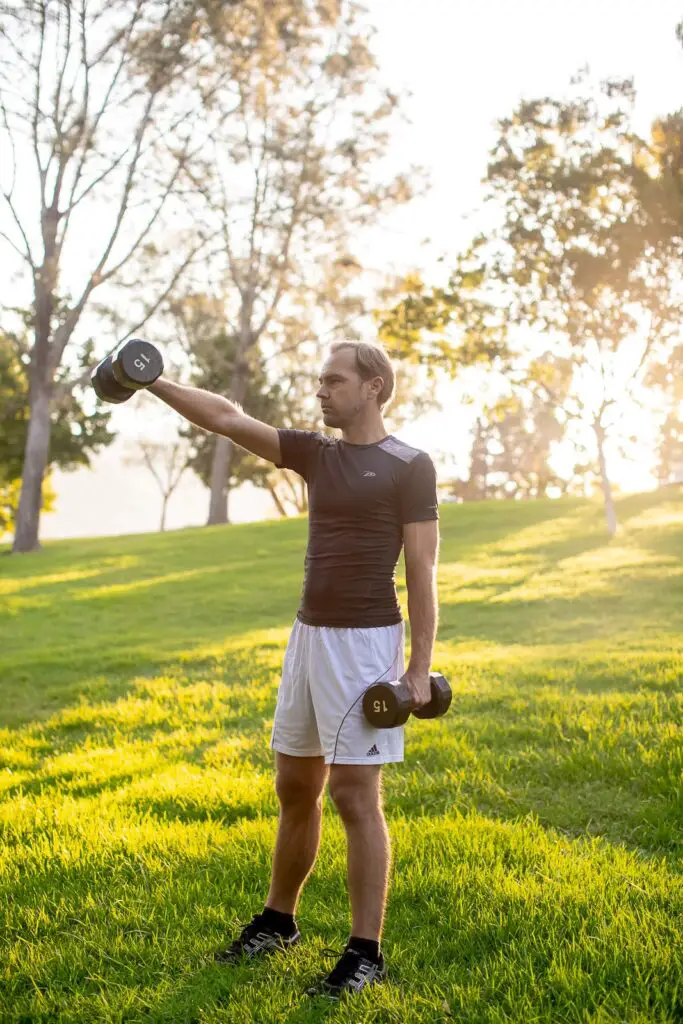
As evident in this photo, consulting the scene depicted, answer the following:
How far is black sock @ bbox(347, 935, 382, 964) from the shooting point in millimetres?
3793

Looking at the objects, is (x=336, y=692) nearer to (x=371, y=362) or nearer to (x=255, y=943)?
(x=255, y=943)

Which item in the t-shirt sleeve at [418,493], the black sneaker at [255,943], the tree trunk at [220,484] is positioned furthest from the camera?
the tree trunk at [220,484]

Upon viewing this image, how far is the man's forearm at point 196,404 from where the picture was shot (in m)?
3.98

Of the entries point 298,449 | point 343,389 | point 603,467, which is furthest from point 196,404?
point 603,467

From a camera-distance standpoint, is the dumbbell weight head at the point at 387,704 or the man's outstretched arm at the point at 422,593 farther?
the man's outstretched arm at the point at 422,593

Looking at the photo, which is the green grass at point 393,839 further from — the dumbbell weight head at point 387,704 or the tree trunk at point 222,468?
the tree trunk at point 222,468

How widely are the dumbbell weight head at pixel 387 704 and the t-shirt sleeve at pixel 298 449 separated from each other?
98 cm

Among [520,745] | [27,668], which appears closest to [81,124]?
[27,668]

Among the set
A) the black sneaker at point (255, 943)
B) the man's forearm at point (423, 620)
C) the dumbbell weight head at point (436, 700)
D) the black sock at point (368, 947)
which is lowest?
the black sneaker at point (255, 943)

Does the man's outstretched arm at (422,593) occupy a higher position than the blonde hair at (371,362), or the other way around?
the blonde hair at (371,362)

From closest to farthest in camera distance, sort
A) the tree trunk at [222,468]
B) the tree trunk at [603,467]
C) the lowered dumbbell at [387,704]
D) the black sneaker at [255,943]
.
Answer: the lowered dumbbell at [387,704]
the black sneaker at [255,943]
the tree trunk at [603,467]
the tree trunk at [222,468]

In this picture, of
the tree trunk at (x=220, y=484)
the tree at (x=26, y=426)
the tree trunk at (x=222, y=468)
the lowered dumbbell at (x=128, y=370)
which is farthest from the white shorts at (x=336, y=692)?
the tree at (x=26, y=426)

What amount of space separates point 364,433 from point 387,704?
116cm

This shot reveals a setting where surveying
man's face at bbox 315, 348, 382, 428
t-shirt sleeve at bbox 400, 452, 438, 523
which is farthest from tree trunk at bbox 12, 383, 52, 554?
t-shirt sleeve at bbox 400, 452, 438, 523
